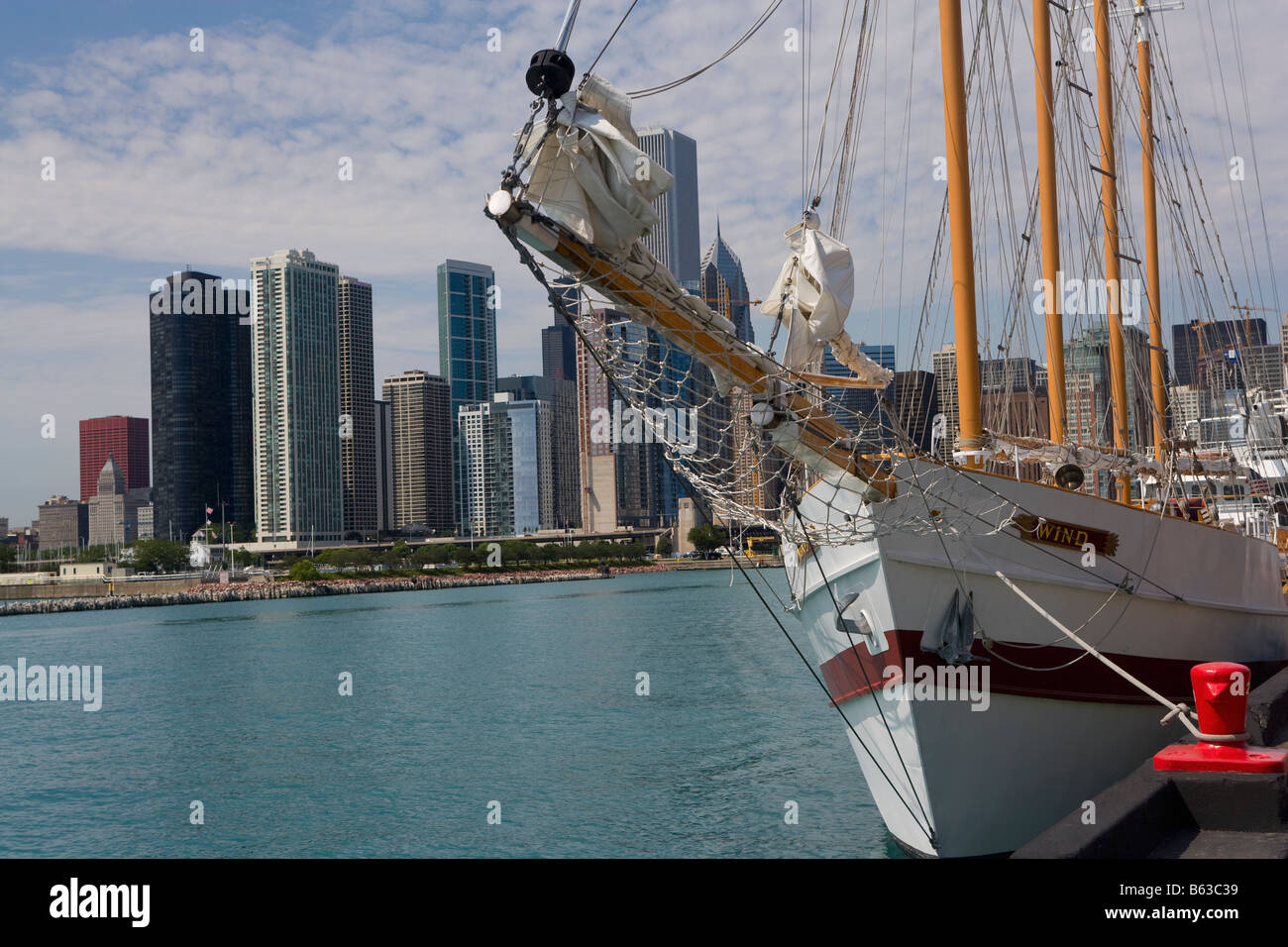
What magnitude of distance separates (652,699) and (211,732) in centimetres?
1194

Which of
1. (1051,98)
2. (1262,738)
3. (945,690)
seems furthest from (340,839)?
(1051,98)

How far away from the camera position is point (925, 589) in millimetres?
11188

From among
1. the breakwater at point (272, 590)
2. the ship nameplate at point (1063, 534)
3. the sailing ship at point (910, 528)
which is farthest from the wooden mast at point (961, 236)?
the breakwater at point (272, 590)

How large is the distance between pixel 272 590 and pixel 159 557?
34842 millimetres

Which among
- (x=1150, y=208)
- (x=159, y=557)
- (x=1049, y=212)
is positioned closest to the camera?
(x=1049, y=212)

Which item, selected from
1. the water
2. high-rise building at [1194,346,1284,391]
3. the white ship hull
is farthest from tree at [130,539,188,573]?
the white ship hull

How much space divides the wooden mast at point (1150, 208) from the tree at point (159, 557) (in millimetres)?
155537

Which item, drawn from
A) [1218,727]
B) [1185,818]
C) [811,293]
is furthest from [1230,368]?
[1185,818]

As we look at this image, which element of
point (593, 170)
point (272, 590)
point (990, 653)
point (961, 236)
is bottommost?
point (272, 590)

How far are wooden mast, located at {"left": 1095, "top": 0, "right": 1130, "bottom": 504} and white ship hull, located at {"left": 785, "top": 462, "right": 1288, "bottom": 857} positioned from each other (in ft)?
21.8

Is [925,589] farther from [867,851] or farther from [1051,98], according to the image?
[1051,98]

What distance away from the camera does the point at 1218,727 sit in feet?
26.6

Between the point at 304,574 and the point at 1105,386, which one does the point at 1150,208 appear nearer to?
the point at 1105,386
